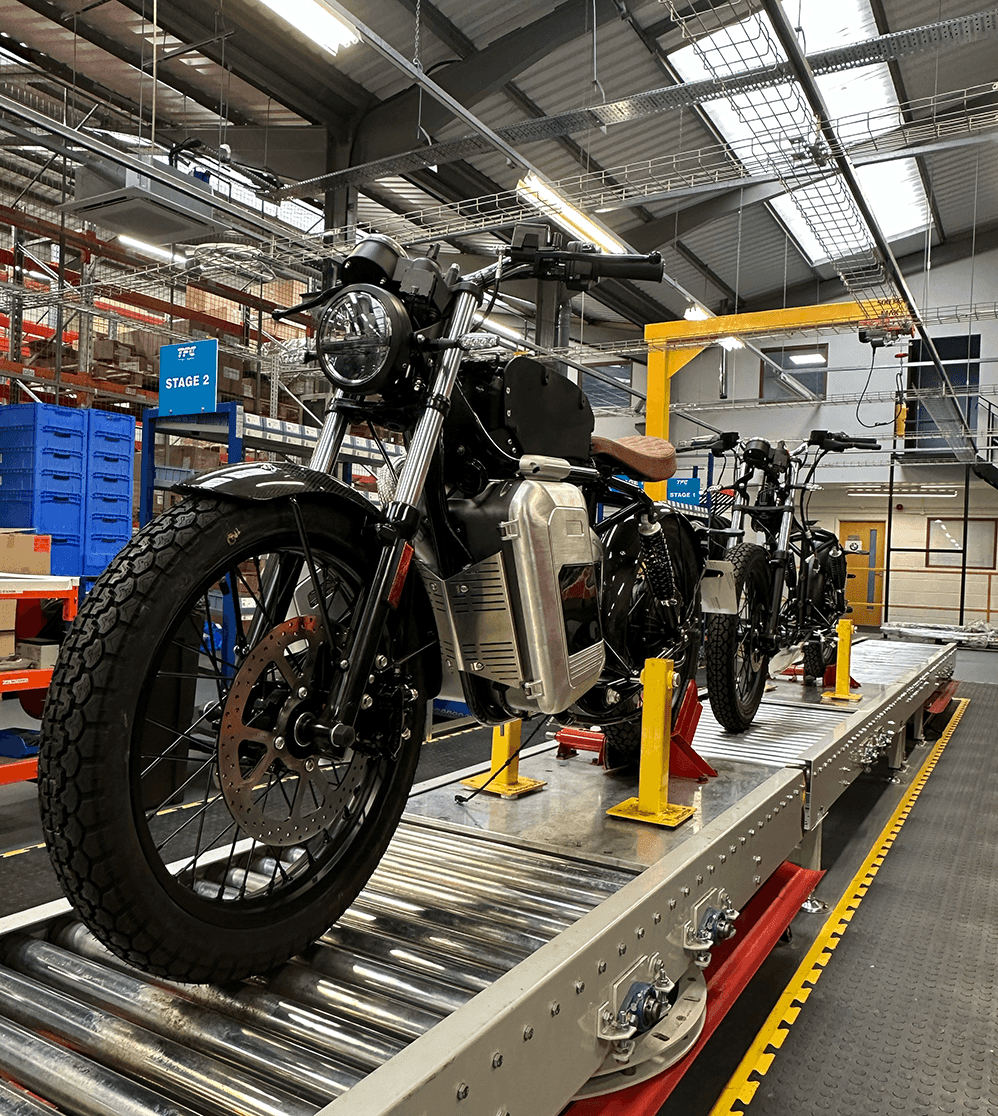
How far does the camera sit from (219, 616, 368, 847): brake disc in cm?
128

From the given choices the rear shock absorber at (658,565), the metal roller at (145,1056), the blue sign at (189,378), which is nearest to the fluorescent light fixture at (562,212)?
the blue sign at (189,378)

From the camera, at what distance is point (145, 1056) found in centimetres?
116

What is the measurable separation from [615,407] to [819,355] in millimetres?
4071

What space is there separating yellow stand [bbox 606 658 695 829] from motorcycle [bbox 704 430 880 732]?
948mm

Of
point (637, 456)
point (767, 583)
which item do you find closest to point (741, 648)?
point (767, 583)

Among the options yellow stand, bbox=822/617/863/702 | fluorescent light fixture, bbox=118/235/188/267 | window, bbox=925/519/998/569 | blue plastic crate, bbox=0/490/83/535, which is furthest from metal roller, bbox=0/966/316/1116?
window, bbox=925/519/998/569

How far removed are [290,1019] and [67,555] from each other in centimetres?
515

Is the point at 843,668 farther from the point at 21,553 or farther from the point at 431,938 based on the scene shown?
the point at 21,553

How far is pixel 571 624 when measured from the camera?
195 centimetres

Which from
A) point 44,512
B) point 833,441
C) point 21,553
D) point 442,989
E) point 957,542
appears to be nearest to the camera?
point 442,989

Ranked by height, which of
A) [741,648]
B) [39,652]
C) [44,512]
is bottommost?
[39,652]

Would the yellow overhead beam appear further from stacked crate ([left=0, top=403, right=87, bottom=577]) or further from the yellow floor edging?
stacked crate ([left=0, top=403, right=87, bottom=577])

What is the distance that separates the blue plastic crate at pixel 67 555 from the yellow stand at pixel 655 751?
15.2ft

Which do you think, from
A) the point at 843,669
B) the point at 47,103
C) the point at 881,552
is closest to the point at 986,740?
the point at 843,669
